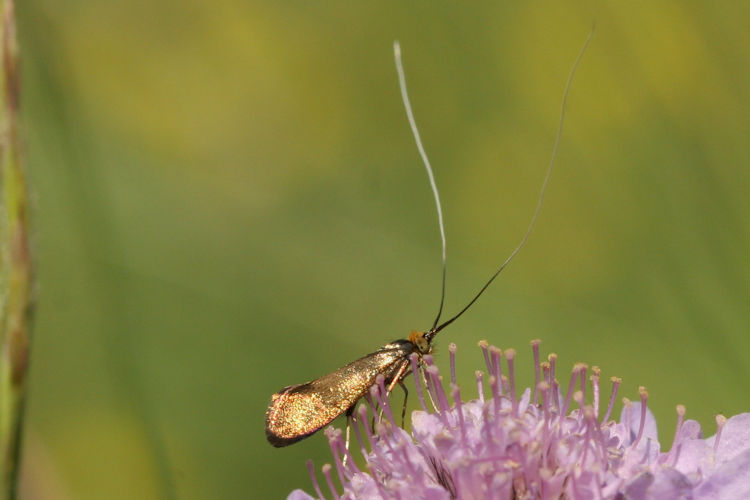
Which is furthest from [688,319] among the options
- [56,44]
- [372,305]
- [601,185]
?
[56,44]

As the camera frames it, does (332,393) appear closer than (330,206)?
Yes

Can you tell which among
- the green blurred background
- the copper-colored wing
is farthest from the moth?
the green blurred background

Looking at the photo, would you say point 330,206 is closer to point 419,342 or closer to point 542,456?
point 419,342

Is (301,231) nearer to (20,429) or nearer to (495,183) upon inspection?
(495,183)

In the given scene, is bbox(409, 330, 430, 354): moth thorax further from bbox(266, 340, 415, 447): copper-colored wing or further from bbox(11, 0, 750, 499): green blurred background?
bbox(11, 0, 750, 499): green blurred background

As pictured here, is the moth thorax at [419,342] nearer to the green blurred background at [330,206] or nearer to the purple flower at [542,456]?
the purple flower at [542,456]

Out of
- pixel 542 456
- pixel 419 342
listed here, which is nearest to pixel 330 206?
pixel 419 342

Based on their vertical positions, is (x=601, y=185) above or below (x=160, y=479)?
above
